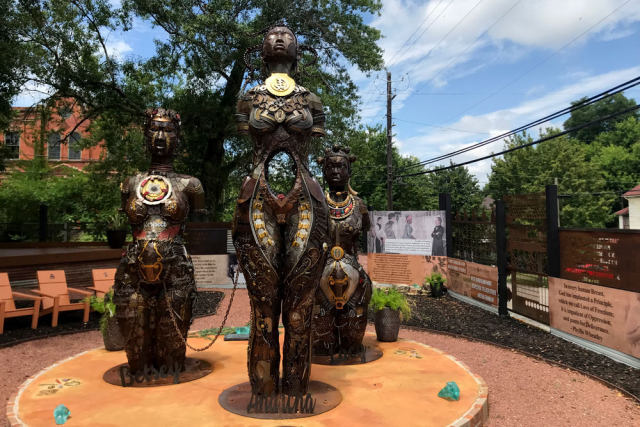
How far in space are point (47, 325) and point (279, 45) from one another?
292 inches

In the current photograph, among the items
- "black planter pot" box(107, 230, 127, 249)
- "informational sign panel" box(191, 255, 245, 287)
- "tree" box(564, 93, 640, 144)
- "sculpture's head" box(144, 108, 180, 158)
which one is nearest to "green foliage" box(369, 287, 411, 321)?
"sculpture's head" box(144, 108, 180, 158)

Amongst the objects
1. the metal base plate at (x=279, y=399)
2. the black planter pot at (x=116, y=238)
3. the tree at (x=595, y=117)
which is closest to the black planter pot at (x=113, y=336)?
the metal base plate at (x=279, y=399)

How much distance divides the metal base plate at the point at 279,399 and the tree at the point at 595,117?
40.8m

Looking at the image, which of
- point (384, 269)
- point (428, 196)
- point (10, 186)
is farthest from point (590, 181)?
point (10, 186)

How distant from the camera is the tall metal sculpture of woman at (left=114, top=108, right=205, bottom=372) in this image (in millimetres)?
4523

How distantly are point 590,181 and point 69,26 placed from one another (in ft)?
86.8

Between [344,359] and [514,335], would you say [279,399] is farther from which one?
[514,335]

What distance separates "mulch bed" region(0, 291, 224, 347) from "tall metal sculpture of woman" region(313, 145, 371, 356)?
133 inches

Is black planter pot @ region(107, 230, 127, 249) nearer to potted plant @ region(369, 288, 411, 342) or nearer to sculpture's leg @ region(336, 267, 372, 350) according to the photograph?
potted plant @ region(369, 288, 411, 342)

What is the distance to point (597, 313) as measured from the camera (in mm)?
6434

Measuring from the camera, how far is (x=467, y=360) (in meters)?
6.13

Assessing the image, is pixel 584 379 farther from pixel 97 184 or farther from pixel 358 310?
pixel 97 184

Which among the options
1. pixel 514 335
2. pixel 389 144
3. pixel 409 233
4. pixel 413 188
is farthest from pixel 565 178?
pixel 514 335

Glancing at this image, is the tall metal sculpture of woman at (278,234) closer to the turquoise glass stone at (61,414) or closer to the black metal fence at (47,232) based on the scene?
the turquoise glass stone at (61,414)
